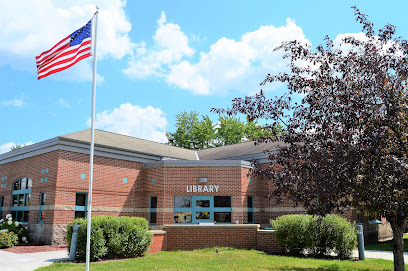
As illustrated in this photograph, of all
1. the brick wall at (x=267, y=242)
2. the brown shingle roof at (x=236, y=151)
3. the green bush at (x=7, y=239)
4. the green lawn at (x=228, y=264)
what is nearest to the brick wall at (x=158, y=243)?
the green lawn at (x=228, y=264)

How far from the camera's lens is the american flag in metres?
11.6

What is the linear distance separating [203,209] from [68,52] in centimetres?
1366

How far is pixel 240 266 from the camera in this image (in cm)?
1203

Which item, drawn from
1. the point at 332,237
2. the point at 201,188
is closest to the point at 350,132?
the point at 332,237

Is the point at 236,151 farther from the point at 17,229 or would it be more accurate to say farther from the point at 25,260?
the point at 25,260

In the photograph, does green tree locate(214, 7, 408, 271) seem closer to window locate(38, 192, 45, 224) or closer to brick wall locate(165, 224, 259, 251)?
brick wall locate(165, 224, 259, 251)

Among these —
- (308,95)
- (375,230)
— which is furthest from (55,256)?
(375,230)

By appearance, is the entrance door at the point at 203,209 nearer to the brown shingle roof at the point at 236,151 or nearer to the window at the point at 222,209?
the window at the point at 222,209

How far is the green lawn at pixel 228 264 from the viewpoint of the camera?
11.8 m

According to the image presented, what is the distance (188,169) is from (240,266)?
11.1 m

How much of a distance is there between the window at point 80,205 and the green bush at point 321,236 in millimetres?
12065

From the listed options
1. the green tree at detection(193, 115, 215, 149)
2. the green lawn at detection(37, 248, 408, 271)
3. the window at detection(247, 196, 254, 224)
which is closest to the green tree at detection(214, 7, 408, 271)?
the green lawn at detection(37, 248, 408, 271)

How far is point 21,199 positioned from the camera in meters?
23.2

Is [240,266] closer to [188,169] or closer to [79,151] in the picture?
[188,169]
